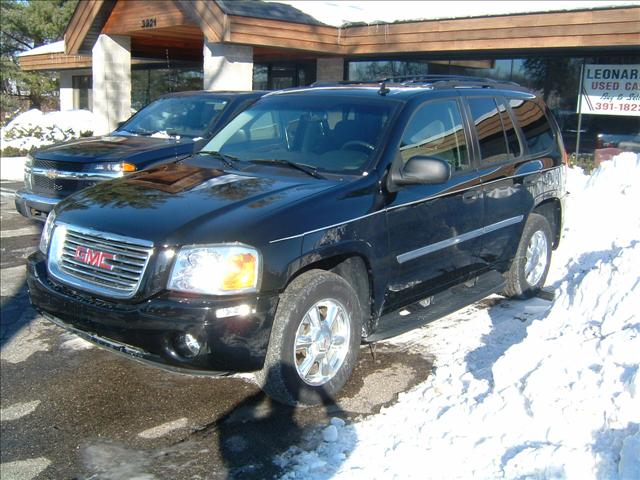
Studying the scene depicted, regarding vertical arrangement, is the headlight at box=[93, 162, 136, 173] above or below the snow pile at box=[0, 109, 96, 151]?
above

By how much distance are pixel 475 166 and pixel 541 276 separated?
1.82 meters

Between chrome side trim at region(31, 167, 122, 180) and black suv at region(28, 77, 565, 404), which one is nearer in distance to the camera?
black suv at region(28, 77, 565, 404)

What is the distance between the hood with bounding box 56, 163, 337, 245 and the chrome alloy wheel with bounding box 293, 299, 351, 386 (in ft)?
2.09

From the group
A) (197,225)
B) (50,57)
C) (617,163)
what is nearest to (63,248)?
(197,225)

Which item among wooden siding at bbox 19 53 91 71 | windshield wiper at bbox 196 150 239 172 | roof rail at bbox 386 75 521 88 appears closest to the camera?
windshield wiper at bbox 196 150 239 172

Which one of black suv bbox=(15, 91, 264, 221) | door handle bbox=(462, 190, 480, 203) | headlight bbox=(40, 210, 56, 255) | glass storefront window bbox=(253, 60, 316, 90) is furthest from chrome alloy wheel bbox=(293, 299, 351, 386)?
glass storefront window bbox=(253, 60, 316, 90)

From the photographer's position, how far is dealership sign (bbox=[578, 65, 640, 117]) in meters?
11.5

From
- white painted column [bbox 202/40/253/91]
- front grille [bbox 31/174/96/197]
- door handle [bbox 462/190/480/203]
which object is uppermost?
white painted column [bbox 202/40/253/91]

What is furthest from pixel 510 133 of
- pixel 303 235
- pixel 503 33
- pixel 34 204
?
pixel 503 33

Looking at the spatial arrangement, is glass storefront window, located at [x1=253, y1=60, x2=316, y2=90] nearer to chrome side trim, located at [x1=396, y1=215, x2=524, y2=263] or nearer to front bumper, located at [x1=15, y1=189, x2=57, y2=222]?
front bumper, located at [x1=15, y1=189, x2=57, y2=222]

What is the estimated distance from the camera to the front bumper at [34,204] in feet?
26.6

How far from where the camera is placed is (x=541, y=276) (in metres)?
6.75

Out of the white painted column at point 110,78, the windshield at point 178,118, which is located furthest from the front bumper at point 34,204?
the white painted column at point 110,78

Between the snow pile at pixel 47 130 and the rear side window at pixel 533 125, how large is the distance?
14.4 m
